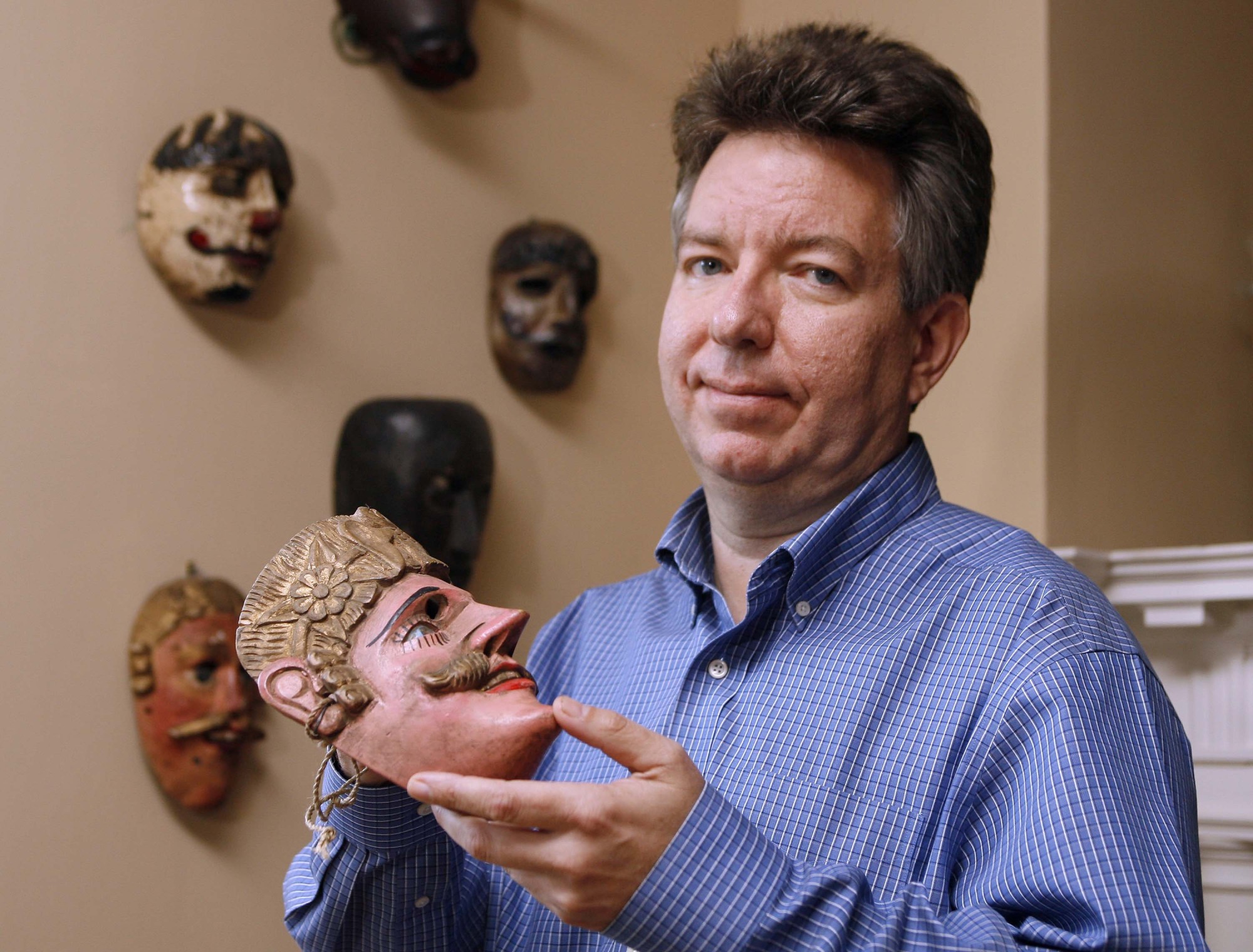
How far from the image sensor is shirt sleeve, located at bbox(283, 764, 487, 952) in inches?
43.7

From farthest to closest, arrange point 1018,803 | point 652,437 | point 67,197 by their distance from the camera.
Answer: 1. point 652,437
2. point 67,197
3. point 1018,803

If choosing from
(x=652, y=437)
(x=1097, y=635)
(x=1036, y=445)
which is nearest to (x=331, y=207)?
(x=652, y=437)

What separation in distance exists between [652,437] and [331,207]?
0.88 m

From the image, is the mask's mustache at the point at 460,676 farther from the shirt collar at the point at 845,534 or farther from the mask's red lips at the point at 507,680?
the shirt collar at the point at 845,534

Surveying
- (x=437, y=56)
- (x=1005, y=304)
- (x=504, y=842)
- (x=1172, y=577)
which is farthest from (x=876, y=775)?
(x=437, y=56)

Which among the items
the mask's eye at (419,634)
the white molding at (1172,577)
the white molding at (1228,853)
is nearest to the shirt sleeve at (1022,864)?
the mask's eye at (419,634)

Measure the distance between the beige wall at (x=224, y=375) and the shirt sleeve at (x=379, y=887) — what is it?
0.80m

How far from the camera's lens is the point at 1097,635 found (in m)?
1.07

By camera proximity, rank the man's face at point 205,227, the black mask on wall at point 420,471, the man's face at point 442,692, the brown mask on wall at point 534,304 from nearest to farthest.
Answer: the man's face at point 442,692 → the man's face at point 205,227 → the black mask on wall at point 420,471 → the brown mask on wall at point 534,304

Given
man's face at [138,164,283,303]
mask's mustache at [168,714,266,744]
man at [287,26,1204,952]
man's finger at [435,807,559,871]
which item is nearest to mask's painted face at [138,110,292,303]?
man's face at [138,164,283,303]

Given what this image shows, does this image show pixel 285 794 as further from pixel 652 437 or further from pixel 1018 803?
pixel 1018 803

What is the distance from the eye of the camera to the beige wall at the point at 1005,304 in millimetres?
2162

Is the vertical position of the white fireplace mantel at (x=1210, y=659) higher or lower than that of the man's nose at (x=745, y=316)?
lower

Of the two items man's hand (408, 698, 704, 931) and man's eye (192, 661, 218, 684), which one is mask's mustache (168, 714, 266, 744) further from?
man's hand (408, 698, 704, 931)
